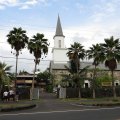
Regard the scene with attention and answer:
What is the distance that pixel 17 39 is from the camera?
197 feet

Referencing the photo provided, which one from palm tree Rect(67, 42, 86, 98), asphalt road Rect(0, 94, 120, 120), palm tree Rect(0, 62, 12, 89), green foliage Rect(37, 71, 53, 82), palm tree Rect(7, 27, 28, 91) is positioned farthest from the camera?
green foliage Rect(37, 71, 53, 82)

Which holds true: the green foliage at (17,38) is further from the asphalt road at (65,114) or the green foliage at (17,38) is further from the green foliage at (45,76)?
the green foliage at (45,76)

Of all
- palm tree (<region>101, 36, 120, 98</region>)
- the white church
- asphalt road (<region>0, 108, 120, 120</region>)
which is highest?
the white church

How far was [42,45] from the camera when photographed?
62.4 m

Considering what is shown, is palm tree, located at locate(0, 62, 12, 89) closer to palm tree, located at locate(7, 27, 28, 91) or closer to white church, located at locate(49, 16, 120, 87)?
palm tree, located at locate(7, 27, 28, 91)

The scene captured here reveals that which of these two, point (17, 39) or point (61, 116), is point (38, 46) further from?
point (61, 116)

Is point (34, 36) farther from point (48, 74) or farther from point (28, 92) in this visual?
point (48, 74)

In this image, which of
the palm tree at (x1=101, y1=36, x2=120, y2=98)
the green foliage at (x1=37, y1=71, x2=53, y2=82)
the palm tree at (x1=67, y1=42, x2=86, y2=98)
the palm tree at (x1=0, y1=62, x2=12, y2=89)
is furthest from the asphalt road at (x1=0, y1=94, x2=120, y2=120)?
the green foliage at (x1=37, y1=71, x2=53, y2=82)

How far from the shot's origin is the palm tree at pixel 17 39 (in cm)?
6025

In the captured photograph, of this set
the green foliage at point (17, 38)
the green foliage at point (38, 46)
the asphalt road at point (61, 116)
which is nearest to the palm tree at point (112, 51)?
the green foliage at point (38, 46)

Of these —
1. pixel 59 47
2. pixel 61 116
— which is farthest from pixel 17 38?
pixel 59 47

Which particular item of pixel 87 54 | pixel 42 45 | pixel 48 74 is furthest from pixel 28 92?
pixel 48 74

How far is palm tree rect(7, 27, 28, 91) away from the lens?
198 feet

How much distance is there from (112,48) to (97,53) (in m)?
7.15
